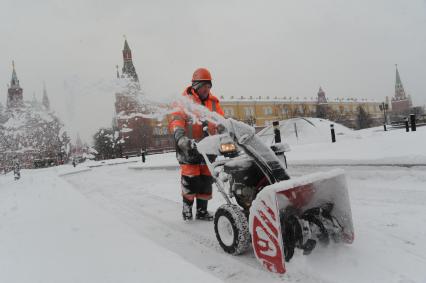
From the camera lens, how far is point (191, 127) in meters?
4.06

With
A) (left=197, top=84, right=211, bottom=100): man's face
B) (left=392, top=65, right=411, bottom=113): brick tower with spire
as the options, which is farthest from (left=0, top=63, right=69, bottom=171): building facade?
(left=392, top=65, right=411, bottom=113): brick tower with spire

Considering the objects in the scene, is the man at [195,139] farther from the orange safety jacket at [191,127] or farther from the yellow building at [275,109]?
the yellow building at [275,109]

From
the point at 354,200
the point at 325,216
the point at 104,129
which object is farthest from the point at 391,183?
the point at 104,129

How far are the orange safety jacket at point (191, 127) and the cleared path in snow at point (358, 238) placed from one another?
724 mm

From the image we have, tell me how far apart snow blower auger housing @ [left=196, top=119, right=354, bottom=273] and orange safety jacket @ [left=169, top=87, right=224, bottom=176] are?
2.57ft

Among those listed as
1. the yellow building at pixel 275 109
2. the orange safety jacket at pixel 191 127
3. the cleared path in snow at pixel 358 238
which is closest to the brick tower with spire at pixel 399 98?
the yellow building at pixel 275 109

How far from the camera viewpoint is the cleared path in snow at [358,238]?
2475 mm

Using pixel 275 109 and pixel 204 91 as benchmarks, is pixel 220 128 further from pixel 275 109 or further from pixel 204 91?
pixel 275 109

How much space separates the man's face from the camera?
13.1 ft

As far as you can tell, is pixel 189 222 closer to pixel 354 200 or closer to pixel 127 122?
pixel 354 200

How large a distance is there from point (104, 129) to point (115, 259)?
52.1 m

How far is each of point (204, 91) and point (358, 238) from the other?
2422 mm

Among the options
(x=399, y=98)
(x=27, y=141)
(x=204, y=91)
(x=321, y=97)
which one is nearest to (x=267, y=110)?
(x=321, y=97)

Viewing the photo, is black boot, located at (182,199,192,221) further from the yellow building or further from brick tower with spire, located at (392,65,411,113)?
brick tower with spire, located at (392,65,411,113)
